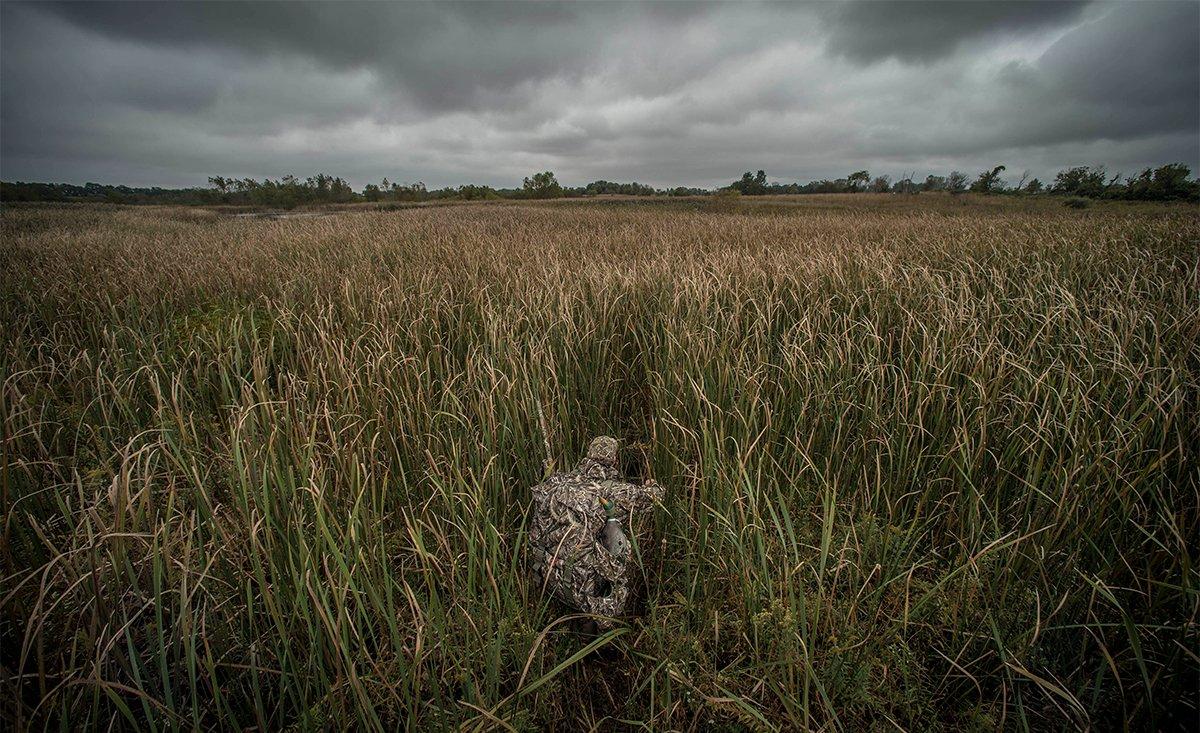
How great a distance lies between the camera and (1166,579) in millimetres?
1470

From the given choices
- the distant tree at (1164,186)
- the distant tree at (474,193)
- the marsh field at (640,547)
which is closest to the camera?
the marsh field at (640,547)

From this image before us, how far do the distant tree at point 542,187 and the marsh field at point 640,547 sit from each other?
6321cm

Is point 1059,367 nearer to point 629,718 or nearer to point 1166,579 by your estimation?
point 1166,579

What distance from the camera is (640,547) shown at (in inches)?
72.5

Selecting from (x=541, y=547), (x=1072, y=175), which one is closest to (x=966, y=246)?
(x=541, y=547)

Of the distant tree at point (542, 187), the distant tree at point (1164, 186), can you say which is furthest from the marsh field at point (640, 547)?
the distant tree at point (542, 187)

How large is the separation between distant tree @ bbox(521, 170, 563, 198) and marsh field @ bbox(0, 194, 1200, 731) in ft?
207

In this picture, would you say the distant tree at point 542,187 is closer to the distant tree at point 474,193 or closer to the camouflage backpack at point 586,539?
the distant tree at point 474,193

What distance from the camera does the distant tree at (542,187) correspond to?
62.1 meters

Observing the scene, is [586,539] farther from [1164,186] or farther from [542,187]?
[542,187]

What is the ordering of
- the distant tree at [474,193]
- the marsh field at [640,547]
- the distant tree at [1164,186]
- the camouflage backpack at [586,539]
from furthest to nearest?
the distant tree at [474,193] → the distant tree at [1164,186] → the camouflage backpack at [586,539] → the marsh field at [640,547]

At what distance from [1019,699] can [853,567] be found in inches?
20.2

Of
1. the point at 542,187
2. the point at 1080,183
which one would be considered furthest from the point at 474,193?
the point at 1080,183

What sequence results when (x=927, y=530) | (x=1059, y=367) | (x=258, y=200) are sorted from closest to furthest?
(x=927, y=530)
(x=1059, y=367)
(x=258, y=200)
